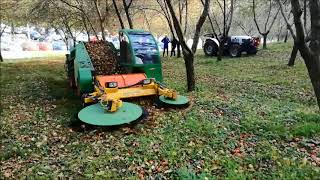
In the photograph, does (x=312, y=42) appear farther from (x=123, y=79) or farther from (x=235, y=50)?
(x=235, y=50)

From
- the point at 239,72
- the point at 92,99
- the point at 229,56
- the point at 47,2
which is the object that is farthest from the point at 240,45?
the point at 92,99

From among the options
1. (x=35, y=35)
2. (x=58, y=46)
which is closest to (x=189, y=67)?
(x=58, y=46)

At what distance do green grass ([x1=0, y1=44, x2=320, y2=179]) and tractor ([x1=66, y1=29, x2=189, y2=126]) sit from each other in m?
0.30

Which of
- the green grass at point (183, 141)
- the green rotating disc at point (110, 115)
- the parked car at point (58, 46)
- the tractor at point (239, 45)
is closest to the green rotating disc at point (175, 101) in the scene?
the green grass at point (183, 141)

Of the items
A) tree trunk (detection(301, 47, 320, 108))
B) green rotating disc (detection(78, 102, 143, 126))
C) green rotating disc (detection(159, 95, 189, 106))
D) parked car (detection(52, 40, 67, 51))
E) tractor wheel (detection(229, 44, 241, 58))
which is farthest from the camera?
parked car (detection(52, 40, 67, 51))

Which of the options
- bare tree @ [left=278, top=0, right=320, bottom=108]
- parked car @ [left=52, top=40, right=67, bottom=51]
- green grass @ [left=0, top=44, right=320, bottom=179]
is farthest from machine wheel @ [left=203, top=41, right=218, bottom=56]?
parked car @ [left=52, top=40, right=67, bottom=51]

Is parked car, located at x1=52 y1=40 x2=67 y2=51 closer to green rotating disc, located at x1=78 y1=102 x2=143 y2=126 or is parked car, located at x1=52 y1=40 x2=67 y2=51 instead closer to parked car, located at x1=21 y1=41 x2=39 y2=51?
parked car, located at x1=21 y1=41 x2=39 y2=51

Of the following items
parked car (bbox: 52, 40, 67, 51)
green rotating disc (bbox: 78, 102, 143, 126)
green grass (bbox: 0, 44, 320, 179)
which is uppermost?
parked car (bbox: 52, 40, 67, 51)

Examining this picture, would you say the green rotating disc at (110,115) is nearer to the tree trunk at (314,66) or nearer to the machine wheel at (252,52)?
the tree trunk at (314,66)

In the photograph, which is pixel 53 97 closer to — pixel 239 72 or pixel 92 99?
pixel 92 99

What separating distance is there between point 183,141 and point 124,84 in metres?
2.91

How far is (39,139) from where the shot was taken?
23.8 feet

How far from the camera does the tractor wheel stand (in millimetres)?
22875

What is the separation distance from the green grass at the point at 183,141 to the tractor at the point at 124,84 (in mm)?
296
